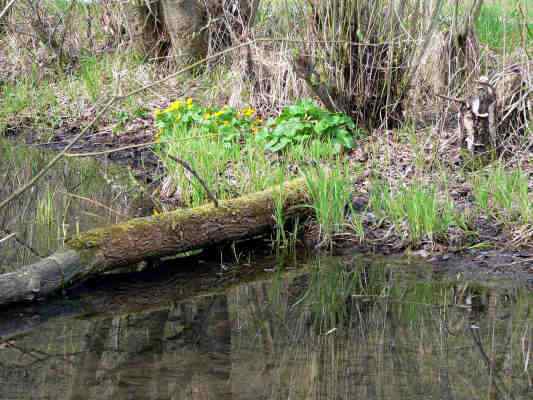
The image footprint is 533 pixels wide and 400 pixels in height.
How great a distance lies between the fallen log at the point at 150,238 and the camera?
4621 mm

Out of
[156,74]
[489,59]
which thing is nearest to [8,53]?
[156,74]

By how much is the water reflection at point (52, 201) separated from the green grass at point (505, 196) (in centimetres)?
267

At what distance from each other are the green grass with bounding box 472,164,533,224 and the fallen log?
1.33 m

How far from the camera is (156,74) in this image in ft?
35.6

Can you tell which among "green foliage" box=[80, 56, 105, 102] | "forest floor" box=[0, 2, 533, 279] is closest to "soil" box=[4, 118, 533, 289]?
"forest floor" box=[0, 2, 533, 279]

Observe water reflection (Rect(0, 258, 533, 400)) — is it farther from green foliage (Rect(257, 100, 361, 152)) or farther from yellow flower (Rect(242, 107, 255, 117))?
yellow flower (Rect(242, 107, 255, 117))

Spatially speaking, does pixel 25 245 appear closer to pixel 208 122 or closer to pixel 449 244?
pixel 449 244

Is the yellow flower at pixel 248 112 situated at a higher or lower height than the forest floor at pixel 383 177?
higher

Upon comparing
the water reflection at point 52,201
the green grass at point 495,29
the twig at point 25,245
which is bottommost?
the water reflection at point 52,201

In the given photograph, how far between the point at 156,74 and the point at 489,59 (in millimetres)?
4631

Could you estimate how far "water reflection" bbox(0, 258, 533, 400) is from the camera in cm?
354

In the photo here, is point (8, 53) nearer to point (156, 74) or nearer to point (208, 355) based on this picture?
point (156, 74)

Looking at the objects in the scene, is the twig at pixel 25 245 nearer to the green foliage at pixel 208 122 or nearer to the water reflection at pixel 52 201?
the water reflection at pixel 52 201

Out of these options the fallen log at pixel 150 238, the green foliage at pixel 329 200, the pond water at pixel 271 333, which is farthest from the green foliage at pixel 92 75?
the green foliage at pixel 329 200
